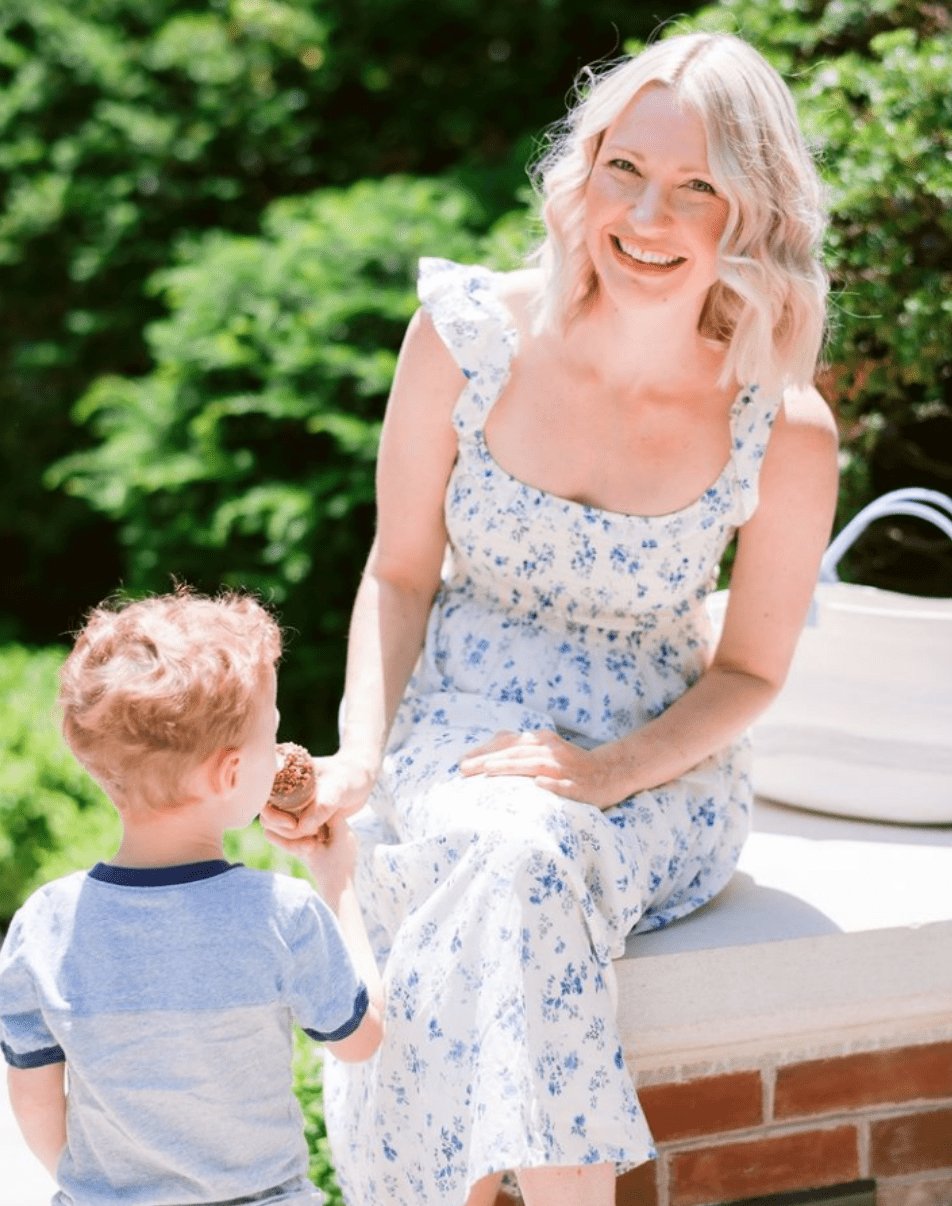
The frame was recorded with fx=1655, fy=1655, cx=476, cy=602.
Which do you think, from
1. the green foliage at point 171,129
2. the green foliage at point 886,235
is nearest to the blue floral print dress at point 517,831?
the green foliage at point 886,235

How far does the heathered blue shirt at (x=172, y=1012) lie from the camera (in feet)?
6.01

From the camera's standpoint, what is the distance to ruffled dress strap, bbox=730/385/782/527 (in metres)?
2.58

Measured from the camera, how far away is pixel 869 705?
2.80 m

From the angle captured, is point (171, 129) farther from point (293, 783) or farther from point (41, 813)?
point (293, 783)

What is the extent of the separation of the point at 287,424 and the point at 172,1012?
3.15 m

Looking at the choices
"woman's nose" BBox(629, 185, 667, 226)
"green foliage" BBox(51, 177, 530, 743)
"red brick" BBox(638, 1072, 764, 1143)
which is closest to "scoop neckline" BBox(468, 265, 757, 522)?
"woman's nose" BBox(629, 185, 667, 226)

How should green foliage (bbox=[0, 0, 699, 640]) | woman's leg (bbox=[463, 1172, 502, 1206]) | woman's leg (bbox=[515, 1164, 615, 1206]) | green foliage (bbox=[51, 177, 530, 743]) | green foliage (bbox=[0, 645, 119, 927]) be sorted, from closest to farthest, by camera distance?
woman's leg (bbox=[515, 1164, 615, 1206])
woman's leg (bbox=[463, 1172, 502, 1206])
green foliage (bbox=[0, 645, 119, 927])
green foliage (bbox=[51, 177, 530, 743])
green foliage (bbox=[0, 0, 699, 640])

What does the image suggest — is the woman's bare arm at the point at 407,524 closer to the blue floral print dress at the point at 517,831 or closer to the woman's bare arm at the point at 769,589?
the blue floral print dress at the point at 517,831

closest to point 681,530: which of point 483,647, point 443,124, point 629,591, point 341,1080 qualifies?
point 629,591

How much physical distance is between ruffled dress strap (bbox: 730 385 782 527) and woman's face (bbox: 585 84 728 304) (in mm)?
211

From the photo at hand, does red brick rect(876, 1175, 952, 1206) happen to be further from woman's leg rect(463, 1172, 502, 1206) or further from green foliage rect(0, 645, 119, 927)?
green foliage rect(0, 645, 119, 927)

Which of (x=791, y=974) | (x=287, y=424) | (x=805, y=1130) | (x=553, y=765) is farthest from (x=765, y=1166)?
(x=287, y=424)

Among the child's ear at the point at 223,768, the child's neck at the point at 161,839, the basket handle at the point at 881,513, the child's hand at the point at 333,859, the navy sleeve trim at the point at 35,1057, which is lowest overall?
the navy sleeve trim at the point at 35,1057

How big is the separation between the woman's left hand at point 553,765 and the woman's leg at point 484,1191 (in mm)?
514
